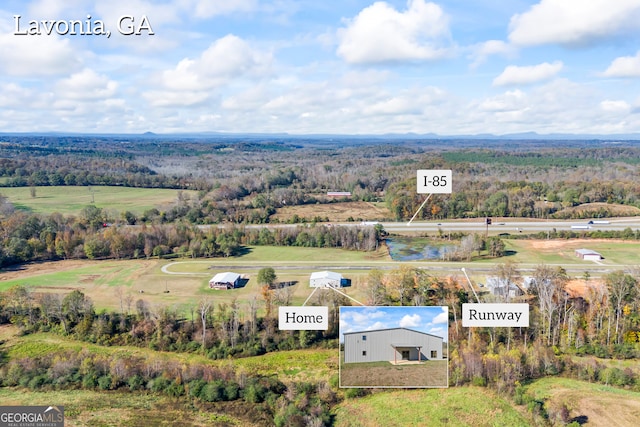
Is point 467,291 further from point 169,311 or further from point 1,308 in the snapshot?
point 1,308

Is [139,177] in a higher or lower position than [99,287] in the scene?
higher

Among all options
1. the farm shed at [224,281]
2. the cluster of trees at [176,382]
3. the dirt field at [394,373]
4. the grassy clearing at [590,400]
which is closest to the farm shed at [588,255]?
the grassy clearing at [590,400]

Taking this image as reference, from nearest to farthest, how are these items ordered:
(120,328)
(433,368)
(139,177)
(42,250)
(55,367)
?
(433,368) → (55,367) → (120,328) → (42,250) → (139,177)

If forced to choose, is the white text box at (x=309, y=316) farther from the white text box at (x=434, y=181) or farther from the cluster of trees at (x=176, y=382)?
the white text box at (x=434, y=181)

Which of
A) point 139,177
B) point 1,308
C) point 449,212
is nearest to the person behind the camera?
point 1,308

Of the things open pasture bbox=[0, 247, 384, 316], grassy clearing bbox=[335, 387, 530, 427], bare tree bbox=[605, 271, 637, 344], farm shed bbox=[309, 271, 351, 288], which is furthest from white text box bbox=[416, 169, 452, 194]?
farm shed bbox=[309, 271, 351, 288]

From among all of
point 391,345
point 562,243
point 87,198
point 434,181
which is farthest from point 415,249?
point 87,198

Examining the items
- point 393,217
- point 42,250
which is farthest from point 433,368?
point 393,217
